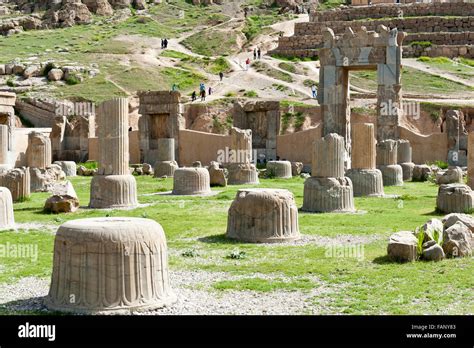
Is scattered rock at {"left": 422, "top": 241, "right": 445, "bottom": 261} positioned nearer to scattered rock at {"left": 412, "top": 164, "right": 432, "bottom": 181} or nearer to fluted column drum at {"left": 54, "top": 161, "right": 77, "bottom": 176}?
scattered rock at {"left": 412, "top": 164, "right": 432, "bottom": 181}

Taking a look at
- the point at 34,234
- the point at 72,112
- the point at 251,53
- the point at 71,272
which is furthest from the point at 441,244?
the point at 251,53

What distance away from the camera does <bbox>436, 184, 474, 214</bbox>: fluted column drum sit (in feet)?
48.9

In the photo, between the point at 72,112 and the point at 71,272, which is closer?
the point at 71,272

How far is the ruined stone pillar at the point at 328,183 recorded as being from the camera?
50.9 feet

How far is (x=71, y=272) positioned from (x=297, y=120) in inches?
1165

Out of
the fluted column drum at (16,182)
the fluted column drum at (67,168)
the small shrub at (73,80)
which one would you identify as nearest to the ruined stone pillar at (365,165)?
the fluted column drum at (16,182)

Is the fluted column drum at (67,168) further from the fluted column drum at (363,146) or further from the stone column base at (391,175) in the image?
the fluted column drum at (363,146)

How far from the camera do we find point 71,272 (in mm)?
7414

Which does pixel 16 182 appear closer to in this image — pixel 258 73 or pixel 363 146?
pixel 363 146

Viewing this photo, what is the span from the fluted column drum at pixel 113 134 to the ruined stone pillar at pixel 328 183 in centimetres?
437

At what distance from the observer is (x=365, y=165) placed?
18.8 metres

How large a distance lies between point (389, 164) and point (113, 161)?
10.1 meters

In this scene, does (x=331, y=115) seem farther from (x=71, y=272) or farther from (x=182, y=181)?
(x=71, y=272)

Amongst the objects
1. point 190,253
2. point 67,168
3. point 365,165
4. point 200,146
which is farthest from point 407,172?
point 190,253
